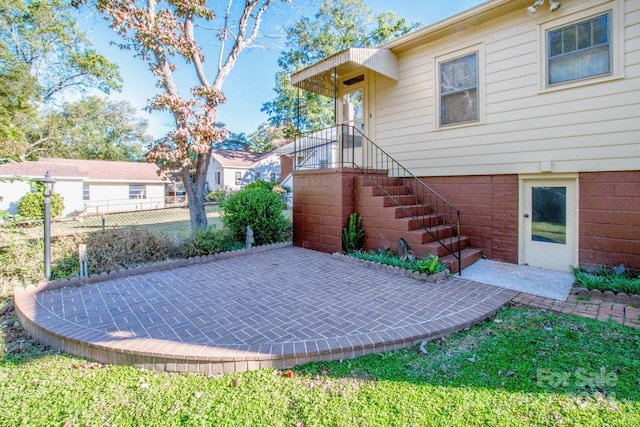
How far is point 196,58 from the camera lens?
8555mm

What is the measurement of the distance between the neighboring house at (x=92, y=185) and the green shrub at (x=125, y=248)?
1356 cm

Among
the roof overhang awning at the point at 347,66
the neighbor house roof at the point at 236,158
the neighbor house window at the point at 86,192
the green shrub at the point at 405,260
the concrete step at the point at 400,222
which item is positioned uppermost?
the neighbor house roof at the point at 236,158

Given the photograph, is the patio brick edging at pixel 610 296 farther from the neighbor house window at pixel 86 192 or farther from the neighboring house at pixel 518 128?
the neighbor house window at pixel 86 192

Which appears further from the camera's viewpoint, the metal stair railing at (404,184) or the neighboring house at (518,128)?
the metal stair railing at (404,184)

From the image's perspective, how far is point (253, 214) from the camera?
7336 mm

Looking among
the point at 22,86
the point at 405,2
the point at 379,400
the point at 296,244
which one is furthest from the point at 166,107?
the point at 405,2

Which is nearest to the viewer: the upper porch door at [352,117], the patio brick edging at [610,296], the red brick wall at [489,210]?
the patio brick edging at [610,296]

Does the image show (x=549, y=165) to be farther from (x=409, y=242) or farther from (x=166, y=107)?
(x=166, y=107)

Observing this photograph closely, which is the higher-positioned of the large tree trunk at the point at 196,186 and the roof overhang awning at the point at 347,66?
the roof overhang awning at the point at 347,66

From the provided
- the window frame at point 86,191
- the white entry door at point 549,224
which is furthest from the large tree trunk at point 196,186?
the window frame at point 86,191

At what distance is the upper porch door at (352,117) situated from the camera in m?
8.03

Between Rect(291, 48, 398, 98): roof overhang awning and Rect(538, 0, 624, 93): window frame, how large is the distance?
109 inches

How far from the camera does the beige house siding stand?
452 cm

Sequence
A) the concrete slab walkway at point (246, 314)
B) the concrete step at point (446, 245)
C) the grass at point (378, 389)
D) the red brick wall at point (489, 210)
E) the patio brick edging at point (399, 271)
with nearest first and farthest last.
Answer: the grass at point (378, 389) → the concrete slab walkway at point (246, 314) → the patio brick edging at point (399, 271) → the concrete step at point (446, 245) → the red brick wall at point (489, 210)
